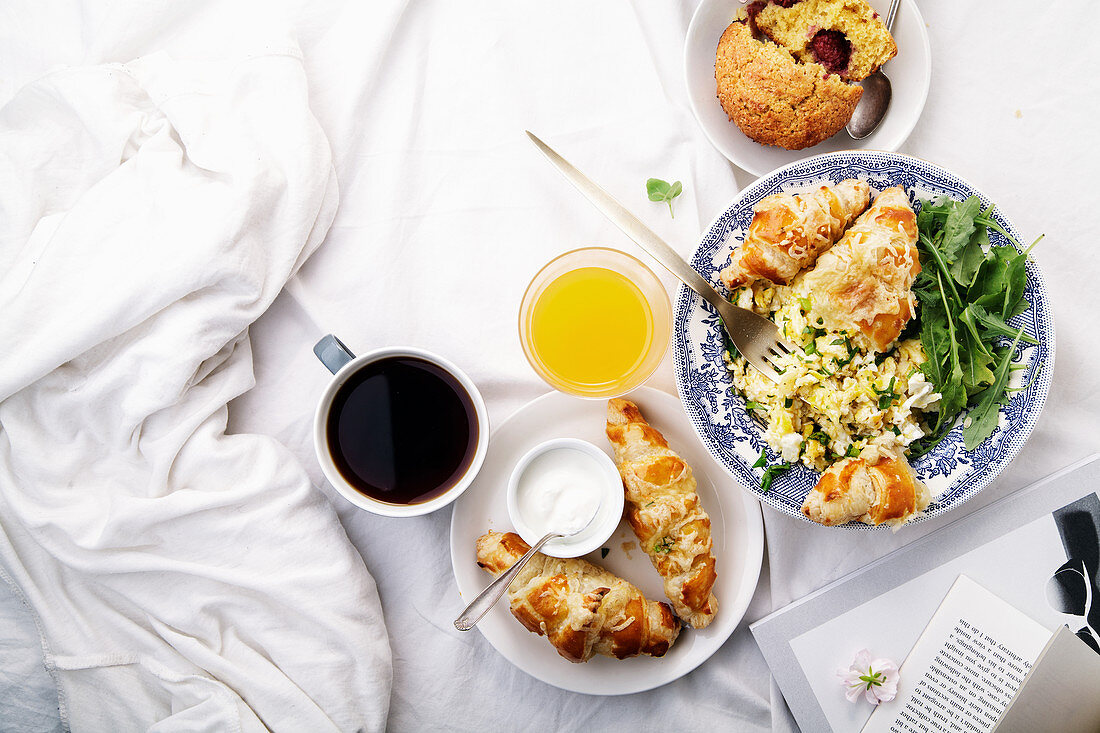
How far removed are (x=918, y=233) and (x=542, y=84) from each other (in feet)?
4.07

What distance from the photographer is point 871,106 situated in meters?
2.10

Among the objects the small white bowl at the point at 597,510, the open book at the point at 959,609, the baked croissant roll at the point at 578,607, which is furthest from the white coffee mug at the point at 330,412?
the open book at the point at 959,609

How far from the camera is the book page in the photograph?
210cm

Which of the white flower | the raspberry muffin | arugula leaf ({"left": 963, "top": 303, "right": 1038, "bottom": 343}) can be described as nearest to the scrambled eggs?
arugula leaf ({"left": 963, "top": 303, "right": 1038, "bottom": 343})

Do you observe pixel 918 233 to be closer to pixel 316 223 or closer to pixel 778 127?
pixel 778 127

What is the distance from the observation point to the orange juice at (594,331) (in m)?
2.09

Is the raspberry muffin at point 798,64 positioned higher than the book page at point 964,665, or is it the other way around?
the raspberry muffin at point 798,64

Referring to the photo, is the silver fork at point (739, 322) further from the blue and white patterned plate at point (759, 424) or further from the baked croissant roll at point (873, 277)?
the baked croissant roll at point (873, 277)

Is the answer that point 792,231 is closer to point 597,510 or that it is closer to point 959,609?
point 597,510

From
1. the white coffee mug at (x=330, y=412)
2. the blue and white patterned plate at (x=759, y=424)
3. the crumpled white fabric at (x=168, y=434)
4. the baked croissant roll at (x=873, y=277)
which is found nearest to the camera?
the baked croissant roll at (x=873, y=277)

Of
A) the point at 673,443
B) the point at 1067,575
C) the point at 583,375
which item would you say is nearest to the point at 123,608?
the point at 583,375

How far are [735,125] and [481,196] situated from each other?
0.85 meters

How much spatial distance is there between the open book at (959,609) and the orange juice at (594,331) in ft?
3.13

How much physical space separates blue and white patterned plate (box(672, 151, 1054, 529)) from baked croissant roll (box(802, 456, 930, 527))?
0.33ft
